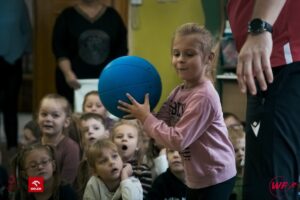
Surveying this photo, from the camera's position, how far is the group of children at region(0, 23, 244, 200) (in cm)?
187

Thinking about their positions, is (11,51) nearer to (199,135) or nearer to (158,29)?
(158,29)

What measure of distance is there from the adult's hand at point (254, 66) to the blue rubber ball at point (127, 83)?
2.60ft

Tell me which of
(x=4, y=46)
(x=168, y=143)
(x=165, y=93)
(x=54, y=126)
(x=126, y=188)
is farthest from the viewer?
(x=165, y=93)

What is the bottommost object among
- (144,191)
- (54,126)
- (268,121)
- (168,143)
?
(144,191)

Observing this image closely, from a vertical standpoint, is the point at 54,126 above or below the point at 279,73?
below

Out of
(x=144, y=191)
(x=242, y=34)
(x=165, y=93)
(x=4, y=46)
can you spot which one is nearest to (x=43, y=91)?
(x=4, y=46)

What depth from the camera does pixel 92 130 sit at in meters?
3.45

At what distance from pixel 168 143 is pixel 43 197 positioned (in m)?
1.18

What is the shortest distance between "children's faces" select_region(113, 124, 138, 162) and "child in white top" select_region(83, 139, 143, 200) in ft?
0.97

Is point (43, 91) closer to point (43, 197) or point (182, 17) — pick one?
point (182, 17)

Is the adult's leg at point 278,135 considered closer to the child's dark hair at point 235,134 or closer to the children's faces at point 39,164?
the children's faces at point 39,164

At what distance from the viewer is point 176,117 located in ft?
6.44

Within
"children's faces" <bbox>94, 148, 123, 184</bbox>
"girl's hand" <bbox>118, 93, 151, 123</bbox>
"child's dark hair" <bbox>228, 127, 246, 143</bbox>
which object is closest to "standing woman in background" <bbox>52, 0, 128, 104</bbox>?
"child's dark hair" <bbox>228, 127, 246, 143</bbox>

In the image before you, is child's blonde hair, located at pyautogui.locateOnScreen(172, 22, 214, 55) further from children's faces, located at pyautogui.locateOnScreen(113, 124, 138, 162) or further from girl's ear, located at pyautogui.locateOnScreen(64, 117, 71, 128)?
girl's ear, located at pyautogui.locateOnScreen(64, 117, 71, 128)
